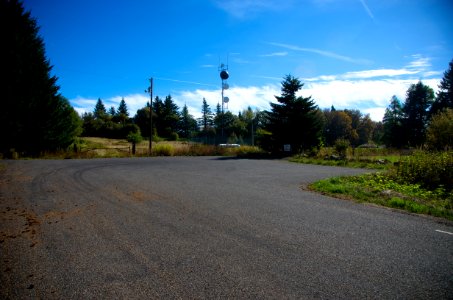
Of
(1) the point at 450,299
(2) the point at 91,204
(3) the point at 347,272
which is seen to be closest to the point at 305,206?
(3) the point at 347,272

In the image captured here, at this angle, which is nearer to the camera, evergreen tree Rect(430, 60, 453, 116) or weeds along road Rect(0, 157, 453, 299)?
weeds along road Rect(0, 157, 453, 299)

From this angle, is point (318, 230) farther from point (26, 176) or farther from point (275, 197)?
point (26, 176)

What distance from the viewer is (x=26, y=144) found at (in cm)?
2102

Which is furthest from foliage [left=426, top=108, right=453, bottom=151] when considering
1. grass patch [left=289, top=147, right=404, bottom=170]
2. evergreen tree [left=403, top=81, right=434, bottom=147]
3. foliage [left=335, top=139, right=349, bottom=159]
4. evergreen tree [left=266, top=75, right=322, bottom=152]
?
evergreen tree [left=403, top=81, right=434, bottom=147]

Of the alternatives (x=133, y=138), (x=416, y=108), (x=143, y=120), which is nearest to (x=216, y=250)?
(x=133, y=138)

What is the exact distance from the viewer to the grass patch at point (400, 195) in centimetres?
577

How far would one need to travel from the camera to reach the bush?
8195 mm

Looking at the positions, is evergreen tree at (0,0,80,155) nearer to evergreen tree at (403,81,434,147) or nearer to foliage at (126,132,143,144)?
foliage at (126,132,143,144)

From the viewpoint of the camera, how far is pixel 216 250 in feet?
11.8

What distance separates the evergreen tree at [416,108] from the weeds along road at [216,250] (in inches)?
2017

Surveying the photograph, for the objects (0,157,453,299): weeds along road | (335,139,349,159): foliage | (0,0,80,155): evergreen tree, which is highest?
(0,0,80,155): evergreen tree

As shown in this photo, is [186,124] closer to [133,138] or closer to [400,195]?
[133,138]

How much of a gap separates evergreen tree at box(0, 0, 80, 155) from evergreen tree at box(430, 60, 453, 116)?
184ft

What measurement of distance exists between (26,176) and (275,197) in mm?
9574
